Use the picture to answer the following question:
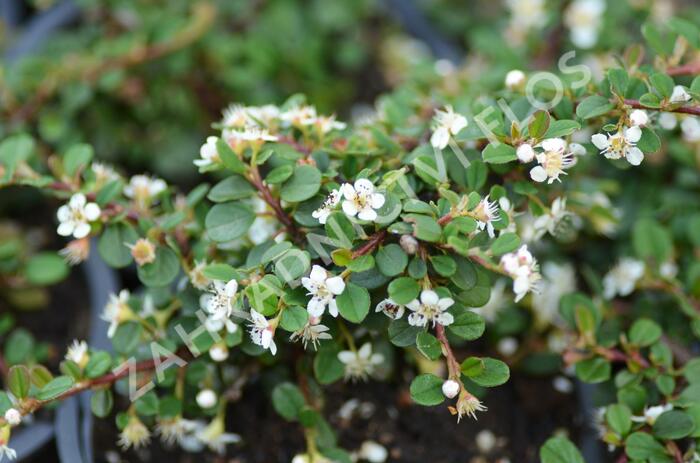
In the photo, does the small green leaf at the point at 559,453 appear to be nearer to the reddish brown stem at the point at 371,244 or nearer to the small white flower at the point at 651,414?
the small white flower at the point at 651,414

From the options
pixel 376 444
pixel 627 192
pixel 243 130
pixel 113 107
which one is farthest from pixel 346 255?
pixel 113 107

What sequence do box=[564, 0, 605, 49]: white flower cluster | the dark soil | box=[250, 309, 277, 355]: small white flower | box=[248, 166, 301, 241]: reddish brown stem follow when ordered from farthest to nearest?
box=[564, 0, 605, 49]: white flower cluster < the dark soil < box=[248, 166, 301, 241]: reddish brown stem < box=[250, 309, 277, 355]: small white flower

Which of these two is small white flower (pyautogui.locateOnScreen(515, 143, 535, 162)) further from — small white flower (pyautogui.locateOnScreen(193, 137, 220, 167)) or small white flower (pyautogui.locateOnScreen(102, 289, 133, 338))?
small white flower (pyautogui.locateOnScreen(102, 289, 133, 338))

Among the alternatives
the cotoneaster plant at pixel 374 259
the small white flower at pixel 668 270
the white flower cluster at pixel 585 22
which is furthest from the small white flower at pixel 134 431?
the white flower cluster at pixel 585 22

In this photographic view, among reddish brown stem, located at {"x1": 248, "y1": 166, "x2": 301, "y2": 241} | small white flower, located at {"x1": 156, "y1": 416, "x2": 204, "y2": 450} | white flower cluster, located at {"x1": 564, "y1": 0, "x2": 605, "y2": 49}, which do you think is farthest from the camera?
white flower cluster, located at {"x1": 564, "y1": 0, "x2": 605, "y2": 49}

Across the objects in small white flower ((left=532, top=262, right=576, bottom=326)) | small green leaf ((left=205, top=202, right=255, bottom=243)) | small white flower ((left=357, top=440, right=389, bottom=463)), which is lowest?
small white flower ((left=532, top=262, right=576, bottom=326))

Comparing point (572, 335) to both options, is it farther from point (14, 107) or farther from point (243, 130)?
point (14, 107)

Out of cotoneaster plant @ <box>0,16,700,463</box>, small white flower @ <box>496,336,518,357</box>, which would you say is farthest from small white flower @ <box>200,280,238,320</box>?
small white flower @ <box>496,336,518,357</box>
